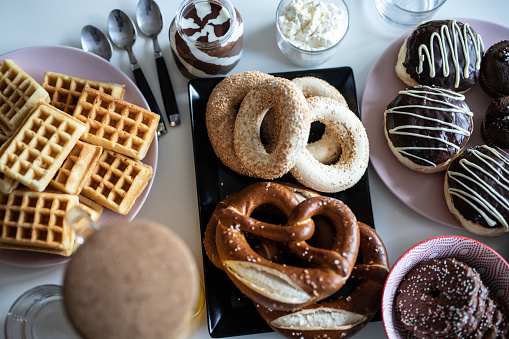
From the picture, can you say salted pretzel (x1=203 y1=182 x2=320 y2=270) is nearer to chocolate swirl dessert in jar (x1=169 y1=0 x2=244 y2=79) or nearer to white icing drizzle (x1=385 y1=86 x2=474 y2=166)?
white icing drizzle (x1=385 y1=86 x2=474 y2=166)

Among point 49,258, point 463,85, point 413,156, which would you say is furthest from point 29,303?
point 463,85

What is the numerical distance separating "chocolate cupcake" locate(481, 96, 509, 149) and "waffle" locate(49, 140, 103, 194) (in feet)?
5.07

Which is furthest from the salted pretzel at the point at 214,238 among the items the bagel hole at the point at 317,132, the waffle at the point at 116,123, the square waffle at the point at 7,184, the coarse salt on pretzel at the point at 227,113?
the square waffle at the point at 7,184

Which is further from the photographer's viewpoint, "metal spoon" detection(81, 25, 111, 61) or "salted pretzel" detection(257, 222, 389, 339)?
"metal spoon" detection(81, 25, 111, 61)

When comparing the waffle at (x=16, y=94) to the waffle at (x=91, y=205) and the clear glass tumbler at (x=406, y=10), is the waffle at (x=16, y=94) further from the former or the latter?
the clear glass tumbler at (x=406, y=10)

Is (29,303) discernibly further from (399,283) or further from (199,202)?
(399,283)

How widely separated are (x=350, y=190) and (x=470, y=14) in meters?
1.03

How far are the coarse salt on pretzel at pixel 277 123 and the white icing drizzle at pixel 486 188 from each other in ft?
2.10

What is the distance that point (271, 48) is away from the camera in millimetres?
1907

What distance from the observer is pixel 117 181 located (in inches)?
64.1

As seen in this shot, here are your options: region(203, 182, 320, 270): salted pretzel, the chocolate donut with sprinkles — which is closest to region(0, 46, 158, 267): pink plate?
region(203, 182, 320, 270): salted pretzel

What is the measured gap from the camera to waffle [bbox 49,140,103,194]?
5.18 feet

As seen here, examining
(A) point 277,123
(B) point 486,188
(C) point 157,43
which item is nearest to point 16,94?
(C) point 157,43

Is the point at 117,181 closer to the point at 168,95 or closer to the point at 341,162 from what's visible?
the point at 168,95
